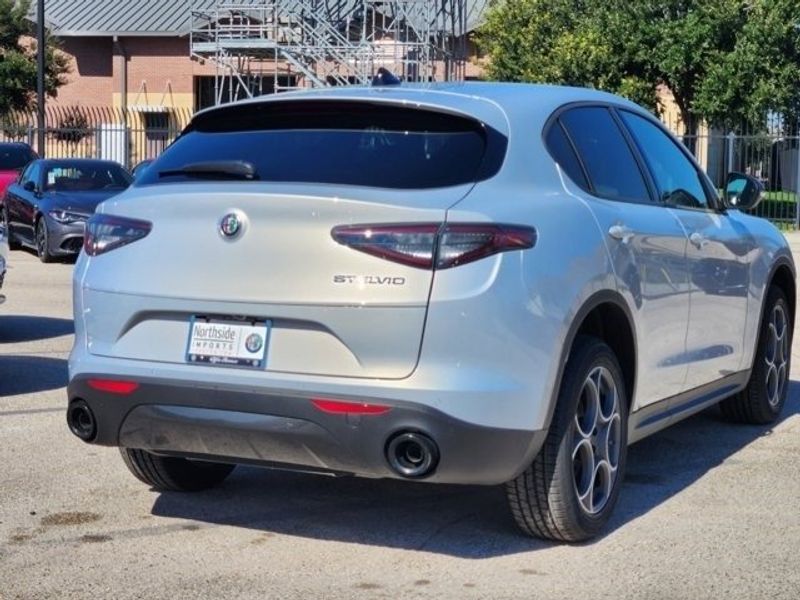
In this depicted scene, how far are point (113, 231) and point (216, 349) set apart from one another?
0.71 metres

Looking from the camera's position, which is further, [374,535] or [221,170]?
[374,535]

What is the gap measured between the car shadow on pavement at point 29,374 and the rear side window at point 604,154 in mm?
4369

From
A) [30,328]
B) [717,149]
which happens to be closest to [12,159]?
[30,328]

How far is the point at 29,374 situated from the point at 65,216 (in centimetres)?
953

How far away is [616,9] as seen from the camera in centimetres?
3216

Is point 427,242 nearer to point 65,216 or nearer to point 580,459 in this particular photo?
point 580,459

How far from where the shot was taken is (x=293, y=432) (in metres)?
5.13

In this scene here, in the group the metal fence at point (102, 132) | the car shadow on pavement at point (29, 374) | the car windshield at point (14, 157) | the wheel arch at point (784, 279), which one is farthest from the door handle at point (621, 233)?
the metal fence at point (102, 132)

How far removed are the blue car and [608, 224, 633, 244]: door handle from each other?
13.5 metres

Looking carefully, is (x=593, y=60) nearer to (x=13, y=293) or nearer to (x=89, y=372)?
(x=13, y=293)

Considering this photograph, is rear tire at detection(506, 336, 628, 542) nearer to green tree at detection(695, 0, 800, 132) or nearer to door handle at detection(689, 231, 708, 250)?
door handle at detection(689, 231, 708, 250)

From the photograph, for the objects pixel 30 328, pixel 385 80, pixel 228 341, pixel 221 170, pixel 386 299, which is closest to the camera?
pixel 386 299

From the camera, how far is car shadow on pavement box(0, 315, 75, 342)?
11688mm

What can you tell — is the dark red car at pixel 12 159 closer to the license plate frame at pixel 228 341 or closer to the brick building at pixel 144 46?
the brick building at pixel 144 46
